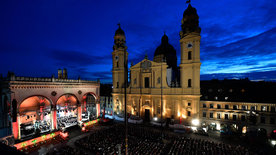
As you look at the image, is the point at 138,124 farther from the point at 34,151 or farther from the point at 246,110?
the point at 246,110

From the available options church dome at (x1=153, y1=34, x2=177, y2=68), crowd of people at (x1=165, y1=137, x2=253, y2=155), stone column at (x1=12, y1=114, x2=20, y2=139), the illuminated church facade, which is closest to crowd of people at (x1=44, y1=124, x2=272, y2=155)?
crowd of people at (x1=165, y1=137, x2=253, y2=155)

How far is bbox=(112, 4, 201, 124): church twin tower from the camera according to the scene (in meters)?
26.8

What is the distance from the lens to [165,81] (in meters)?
30.0

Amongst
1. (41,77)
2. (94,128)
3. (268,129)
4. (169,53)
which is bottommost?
(94,128)

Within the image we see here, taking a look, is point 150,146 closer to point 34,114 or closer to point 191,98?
point 191,98

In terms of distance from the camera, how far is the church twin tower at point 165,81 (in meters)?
26.8

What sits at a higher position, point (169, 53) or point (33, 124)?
point (169, 53)

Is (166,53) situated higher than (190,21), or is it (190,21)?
(190,21)

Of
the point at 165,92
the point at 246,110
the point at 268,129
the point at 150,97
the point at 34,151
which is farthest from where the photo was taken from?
the point at 150,97

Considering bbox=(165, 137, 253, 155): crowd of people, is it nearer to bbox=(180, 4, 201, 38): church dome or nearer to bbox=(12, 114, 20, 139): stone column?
bbox=(180, 4, 201, 38): church dome

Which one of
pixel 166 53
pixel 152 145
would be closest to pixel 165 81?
pixel 166 53

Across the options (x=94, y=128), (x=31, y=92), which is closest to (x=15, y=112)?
(x=31, y=92)

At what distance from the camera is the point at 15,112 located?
20.1 m

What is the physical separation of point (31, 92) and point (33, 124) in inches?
532
